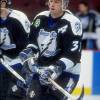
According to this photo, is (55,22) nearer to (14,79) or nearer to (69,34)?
(69,34)

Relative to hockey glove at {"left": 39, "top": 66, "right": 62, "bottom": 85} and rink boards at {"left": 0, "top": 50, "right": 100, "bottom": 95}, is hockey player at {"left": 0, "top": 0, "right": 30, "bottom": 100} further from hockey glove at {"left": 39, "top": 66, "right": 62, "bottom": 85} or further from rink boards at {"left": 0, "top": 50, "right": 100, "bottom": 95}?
rink boards at {"left": 0, "top": 50, "right": 100, "bottom": 95}

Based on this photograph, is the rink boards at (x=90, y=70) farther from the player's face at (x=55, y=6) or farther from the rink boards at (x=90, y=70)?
the player's face at (x=55, y=6)

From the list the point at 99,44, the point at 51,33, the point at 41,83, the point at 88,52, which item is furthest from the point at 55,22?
the point at 99,44

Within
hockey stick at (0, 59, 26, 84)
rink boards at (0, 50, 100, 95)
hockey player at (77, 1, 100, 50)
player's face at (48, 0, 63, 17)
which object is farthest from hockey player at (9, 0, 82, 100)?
hockey player at (77, 1, 100, 50)

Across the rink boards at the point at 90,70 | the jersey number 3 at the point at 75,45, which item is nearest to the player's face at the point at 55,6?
the jersey number 3 at the point at 75,45

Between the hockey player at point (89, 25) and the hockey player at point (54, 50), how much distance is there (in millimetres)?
6066

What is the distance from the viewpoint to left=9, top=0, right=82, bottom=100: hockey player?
7.94m

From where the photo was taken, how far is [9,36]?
852 centimetres

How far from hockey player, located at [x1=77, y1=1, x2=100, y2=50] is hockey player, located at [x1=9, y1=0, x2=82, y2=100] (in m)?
6.07

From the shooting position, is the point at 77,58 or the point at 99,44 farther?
the point at 99,44

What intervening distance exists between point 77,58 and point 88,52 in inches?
213

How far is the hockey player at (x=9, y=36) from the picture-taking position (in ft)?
27.9

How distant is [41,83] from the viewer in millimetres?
7926

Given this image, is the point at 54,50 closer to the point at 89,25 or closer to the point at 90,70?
the point at 90,70
